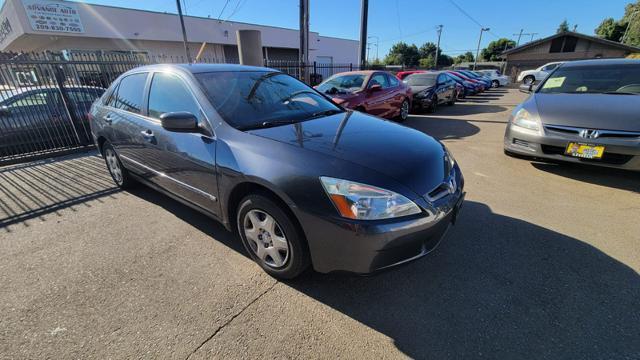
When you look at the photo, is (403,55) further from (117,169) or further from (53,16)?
(117,169)

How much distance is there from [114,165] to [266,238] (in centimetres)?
304

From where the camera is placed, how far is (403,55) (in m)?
75.9

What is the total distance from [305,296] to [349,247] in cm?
65

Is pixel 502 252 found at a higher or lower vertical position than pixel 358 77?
lower

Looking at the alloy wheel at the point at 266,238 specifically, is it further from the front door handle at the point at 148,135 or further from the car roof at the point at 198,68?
the car roof at the point at 198,68

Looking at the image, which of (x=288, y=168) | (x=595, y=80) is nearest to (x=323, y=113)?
(x=288, y=168)

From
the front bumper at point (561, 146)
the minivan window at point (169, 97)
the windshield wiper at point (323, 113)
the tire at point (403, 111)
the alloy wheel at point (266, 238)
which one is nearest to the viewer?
the alloy wheel at point (266, 238)

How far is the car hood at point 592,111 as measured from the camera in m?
3.40

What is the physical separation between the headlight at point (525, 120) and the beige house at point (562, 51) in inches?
1501

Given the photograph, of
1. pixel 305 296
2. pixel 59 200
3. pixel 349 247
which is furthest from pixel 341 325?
pixel 59 200

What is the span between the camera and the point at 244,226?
228 centimetres

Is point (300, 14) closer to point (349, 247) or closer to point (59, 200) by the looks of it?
point (59, 200)

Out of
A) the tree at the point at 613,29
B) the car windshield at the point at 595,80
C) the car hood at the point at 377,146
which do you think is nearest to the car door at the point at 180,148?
the car hood at the point at 377,146

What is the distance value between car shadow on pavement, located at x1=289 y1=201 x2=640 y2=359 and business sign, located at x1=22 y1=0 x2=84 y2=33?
22159 millimetres
